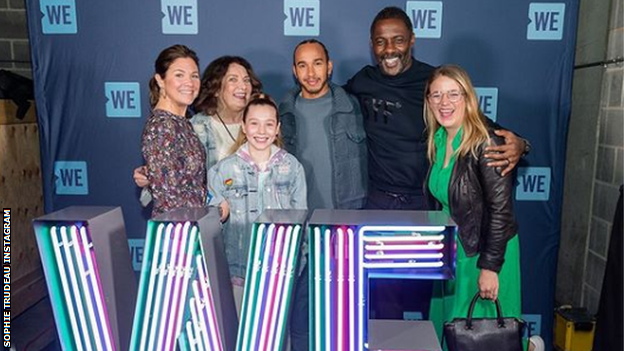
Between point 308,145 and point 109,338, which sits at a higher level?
point 308,145

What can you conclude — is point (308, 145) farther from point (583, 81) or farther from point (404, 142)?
point (583, 81)

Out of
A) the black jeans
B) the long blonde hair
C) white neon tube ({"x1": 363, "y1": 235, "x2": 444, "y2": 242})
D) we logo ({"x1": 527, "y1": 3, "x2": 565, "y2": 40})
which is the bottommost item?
the black jeans

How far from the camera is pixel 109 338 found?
4.02ft

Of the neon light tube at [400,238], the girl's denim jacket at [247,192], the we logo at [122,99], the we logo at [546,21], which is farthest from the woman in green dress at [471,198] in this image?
the we logo at [122,99]

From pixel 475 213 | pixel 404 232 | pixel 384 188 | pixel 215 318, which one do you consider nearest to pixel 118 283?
pixel 215 318

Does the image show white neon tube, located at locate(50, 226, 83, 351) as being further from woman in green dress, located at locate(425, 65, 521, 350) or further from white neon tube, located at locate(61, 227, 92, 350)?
woman in green dress, located at locate(425, 65, 521, 350)

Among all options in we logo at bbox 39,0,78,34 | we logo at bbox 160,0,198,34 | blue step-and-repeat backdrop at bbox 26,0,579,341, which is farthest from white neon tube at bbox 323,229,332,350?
we logo at bbox 39,0,78,34

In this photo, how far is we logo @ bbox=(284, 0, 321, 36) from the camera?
3164mm

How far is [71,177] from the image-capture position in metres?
3.39

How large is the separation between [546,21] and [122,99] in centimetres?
291

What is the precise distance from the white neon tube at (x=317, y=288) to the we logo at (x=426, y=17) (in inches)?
93.6

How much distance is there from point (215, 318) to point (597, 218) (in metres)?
2.76

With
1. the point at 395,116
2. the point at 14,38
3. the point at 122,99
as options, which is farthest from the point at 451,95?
the point at 14,38

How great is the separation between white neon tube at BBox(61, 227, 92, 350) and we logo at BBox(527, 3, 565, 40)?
3027mm
